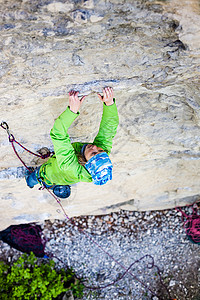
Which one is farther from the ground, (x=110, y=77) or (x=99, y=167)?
(x=110, y=77)

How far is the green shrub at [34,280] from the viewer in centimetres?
416

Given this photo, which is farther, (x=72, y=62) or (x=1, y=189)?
(x=1, y=189)

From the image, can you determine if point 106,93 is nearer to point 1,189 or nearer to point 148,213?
point 1,189

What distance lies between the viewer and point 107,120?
2.41 meters

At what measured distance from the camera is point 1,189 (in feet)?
12.1

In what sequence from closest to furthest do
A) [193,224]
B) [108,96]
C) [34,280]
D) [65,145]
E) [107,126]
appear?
[65,145]
[108,96]
[107,126]
[34,280]
[193,224]

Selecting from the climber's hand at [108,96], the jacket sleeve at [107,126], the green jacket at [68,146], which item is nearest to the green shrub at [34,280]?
the green jacket at [68,146]

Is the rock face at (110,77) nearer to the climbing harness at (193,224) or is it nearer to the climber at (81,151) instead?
the climber at (81,151)

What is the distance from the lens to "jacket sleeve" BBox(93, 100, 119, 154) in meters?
2.36

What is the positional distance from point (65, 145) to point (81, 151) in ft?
0.72

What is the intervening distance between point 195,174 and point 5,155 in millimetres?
2948

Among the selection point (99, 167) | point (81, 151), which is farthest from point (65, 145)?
point (99, 167)

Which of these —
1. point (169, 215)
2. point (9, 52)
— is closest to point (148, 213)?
point (169, 215)

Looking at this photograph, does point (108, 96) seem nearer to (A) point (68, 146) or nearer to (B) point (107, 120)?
(B) point (107, 120)
